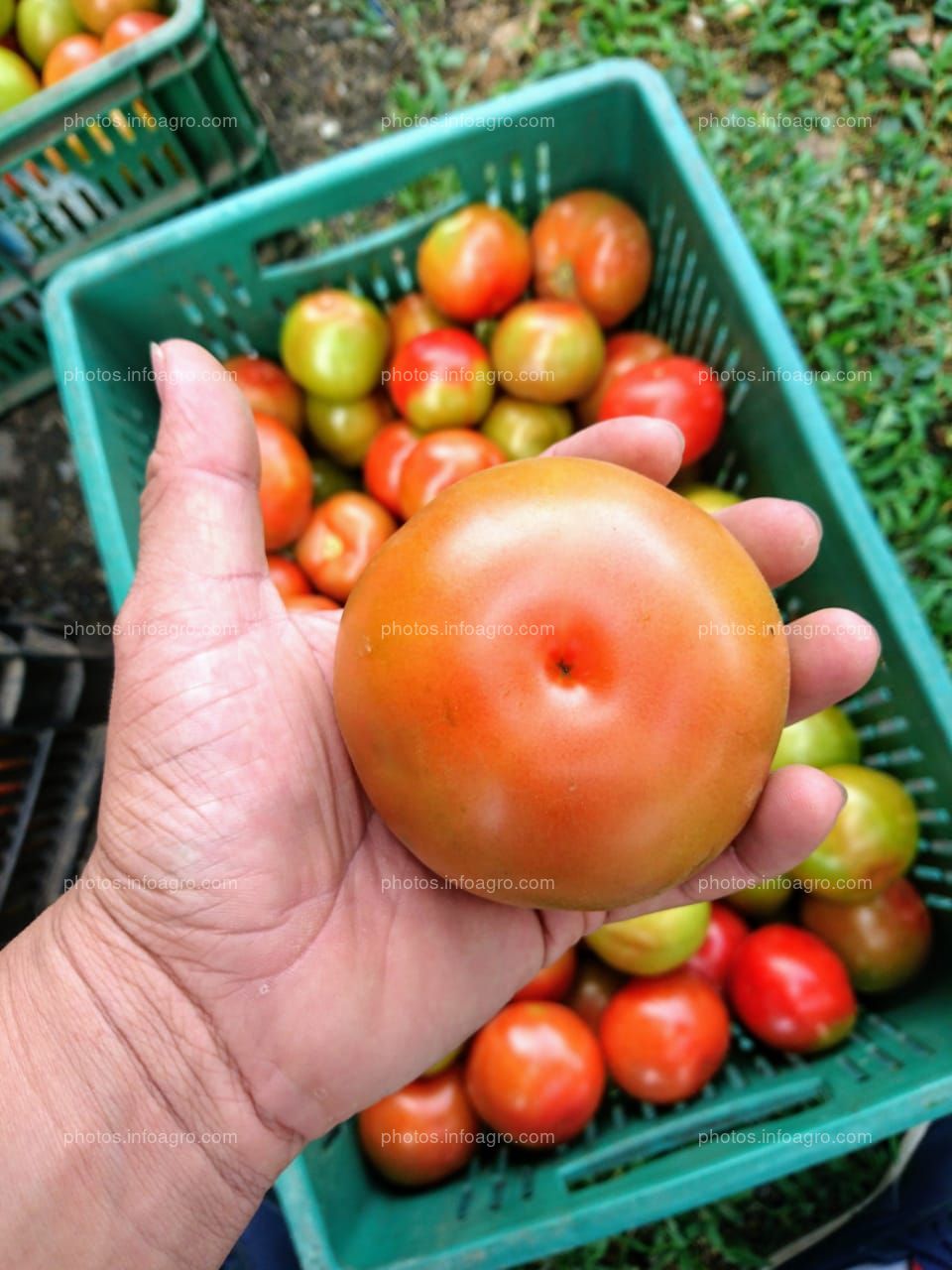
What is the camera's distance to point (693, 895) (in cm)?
148

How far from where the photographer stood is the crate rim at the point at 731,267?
5.29ft

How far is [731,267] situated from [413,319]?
744 mm

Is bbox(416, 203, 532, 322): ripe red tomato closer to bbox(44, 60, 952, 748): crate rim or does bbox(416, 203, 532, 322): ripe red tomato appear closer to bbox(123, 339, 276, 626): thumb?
bbox(44, 60, 952, 748): crate rim

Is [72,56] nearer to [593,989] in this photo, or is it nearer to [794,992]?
[593,989]

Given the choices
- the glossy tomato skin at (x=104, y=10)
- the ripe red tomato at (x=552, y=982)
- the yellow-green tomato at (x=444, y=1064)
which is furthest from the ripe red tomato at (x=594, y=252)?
the yellow-green tomato at (x=444, y=1064)

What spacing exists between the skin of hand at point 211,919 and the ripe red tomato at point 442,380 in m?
0.72

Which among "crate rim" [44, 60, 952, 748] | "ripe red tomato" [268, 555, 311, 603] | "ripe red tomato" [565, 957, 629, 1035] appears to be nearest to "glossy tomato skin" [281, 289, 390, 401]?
"crate rim" [44, 60, 952, 748]

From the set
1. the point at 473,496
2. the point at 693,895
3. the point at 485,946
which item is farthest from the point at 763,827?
the point at 473,496

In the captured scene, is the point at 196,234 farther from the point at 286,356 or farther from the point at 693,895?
the point at 693,895

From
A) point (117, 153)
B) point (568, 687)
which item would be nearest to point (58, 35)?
point (117, 153)

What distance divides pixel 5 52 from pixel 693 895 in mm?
2505

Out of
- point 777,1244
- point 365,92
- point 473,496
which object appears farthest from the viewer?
point 365,92

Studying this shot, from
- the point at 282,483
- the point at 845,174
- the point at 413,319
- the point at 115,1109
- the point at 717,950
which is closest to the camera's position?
the point at 115,1109

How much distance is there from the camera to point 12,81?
7.62 feet
